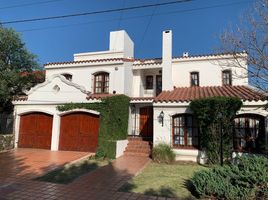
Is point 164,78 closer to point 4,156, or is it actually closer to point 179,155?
point 179,155

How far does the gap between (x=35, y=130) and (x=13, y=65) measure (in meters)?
5.88

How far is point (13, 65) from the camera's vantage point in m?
18.9

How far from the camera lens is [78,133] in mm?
16062

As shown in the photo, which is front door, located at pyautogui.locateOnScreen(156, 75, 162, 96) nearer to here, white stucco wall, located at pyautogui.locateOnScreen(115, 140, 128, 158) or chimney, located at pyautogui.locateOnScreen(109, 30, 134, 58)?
chimney, located at pyautogui.locateOnScreen(109, 30, 134, 58)

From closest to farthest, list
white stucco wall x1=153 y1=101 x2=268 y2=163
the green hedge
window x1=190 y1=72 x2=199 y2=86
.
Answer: white stucco wall x1=153 y1=101 x2=268 y2=163 → the green hedge → window x1=190 y1=72 x2=199 y2=86

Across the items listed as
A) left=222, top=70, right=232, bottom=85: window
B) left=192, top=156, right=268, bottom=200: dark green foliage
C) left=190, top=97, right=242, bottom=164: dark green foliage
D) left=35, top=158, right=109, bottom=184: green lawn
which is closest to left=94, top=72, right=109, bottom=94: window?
left=35, top=158, right=109, bottom=184: green lawn

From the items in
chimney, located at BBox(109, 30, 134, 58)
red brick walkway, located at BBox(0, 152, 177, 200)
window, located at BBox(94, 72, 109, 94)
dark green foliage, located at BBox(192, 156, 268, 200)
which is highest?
chimney, located at BBox(109, 30, 134, 58)

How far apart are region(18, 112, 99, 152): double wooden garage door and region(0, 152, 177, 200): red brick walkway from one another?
203 inches

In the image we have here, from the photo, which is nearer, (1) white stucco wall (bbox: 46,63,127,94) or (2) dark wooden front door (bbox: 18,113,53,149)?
(2) dark wooden front door (bbox: 18,113,53,149)

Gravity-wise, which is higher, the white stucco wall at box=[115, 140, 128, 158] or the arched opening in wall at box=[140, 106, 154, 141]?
the arched opening in wall at box=[140, 106, 154, 141]

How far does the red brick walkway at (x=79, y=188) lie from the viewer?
24.2 feet

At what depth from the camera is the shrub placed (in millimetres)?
13203

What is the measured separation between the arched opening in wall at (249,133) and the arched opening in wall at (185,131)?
2.26 m

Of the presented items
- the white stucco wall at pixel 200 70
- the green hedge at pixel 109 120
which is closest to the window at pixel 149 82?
the white stucco wall at pixel 200 70
